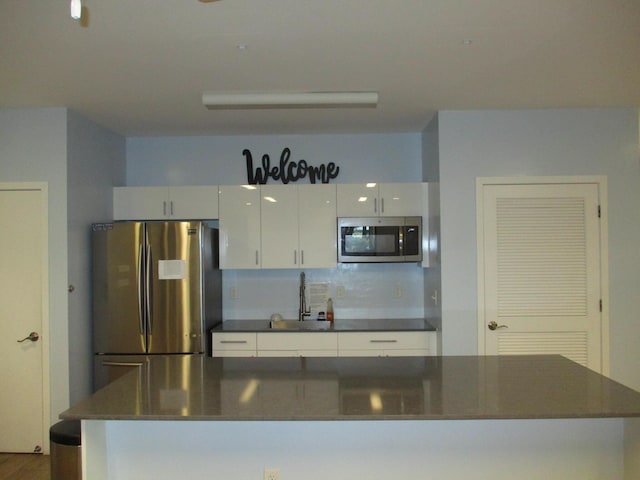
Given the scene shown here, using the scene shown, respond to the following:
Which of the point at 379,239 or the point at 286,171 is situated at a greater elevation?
the point at 286,171

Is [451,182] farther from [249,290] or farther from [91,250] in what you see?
[91,250]

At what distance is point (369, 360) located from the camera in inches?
105

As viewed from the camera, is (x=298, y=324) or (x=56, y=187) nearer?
(x=56, y=187)

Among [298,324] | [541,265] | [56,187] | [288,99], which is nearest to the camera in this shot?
[288,99]

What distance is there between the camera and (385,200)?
14.1 ft

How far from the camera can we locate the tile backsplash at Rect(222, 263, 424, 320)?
15.3ft

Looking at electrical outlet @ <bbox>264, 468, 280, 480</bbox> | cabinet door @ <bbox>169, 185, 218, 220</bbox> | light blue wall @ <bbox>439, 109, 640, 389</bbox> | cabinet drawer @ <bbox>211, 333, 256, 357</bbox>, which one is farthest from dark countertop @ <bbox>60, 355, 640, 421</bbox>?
cabinet door @ <bbox>169, 185, 218, 220</bbox>

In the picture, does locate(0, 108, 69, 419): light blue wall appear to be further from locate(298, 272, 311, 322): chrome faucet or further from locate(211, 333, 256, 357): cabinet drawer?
locate(298, 272, 311, 322): chrome faucet

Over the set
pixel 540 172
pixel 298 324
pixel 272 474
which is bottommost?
pixel 272 474

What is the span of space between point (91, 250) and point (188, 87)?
1652mm

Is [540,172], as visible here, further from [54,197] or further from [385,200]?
[54,197]

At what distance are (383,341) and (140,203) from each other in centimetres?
243

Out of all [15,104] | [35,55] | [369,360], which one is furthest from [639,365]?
[15,104]

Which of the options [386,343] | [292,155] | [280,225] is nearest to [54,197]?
[280,225]
